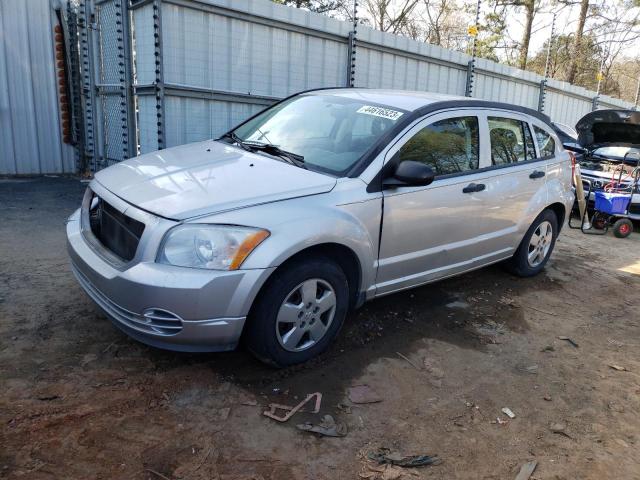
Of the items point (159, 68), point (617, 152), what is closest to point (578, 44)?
point (617, 152)

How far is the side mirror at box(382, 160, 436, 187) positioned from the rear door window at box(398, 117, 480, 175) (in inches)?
8.1

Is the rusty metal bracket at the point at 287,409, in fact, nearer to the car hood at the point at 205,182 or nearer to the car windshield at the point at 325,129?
the car hood at the point at 205,182

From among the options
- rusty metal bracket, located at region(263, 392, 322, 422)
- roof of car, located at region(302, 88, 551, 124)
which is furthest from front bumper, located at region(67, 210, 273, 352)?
roof of car, located at region(302, 88, 551, 124)

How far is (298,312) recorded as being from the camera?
3.06 meters

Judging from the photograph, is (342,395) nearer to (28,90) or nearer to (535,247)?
(535,247)

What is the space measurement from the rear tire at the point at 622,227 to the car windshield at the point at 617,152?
5.00 feet

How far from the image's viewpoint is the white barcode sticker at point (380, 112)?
372 centimetres

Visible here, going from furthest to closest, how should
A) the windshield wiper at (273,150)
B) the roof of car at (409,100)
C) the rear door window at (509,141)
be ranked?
the rear door window at (509,141) < the roof of car at (409,100) < the windshield wiper at (273,150)

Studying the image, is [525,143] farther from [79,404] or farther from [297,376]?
[79,404]

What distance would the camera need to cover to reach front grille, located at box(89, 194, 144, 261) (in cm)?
288

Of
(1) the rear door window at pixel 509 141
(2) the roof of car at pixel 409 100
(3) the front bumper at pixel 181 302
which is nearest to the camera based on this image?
(3) the front bumper at pixel 181 302

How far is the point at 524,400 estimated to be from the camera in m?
3.10

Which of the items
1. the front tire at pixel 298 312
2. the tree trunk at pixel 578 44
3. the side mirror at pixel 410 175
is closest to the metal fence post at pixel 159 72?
the side mirror at pixel 410 175

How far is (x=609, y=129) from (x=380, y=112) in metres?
7.93
